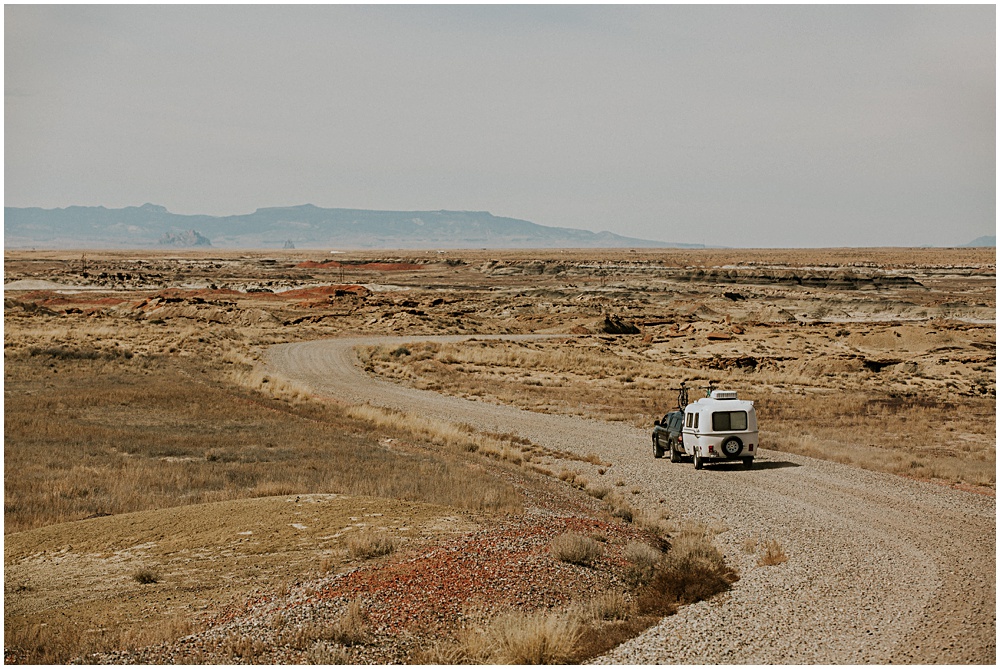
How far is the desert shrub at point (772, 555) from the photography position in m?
14.8

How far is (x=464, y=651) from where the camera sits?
10.1 meters

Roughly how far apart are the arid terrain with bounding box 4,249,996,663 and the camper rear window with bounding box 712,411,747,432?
139cm

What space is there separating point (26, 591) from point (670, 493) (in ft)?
47.5

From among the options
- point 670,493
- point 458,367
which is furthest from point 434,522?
point 458,367

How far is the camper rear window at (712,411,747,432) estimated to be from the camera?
79.4ft

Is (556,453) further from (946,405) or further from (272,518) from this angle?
(946,405)

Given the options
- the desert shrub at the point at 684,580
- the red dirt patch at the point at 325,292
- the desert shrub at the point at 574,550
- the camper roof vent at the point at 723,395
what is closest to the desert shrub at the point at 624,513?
the desert shrub at the point at 684,580

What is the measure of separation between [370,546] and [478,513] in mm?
3699

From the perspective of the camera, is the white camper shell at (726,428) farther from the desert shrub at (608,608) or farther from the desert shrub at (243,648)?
the desert shrub at (243,648)

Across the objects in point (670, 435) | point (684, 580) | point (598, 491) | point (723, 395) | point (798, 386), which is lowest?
point (798, 386)

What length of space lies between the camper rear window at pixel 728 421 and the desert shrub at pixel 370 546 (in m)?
12.9

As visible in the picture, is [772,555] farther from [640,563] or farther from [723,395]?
[723,395]

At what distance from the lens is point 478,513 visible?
55.4ft

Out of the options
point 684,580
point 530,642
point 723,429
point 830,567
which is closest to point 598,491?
point 723,429
